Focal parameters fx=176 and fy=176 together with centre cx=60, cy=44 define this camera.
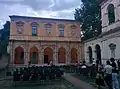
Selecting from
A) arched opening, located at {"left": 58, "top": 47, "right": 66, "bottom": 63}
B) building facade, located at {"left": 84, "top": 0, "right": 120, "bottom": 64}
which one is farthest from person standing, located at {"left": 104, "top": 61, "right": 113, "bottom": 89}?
arched opening, located at {"left": 58, "top": 47, "right": 66, "bottom": 63}

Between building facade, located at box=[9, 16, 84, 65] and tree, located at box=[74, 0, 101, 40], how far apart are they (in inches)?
85.6

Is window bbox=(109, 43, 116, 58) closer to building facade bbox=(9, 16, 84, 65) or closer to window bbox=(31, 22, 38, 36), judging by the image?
building facade bbox=(9, 16, 84, 65)

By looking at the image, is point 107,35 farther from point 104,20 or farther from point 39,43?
point 39,43

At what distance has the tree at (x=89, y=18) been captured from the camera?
134ft

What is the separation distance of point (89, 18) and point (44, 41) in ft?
39.7

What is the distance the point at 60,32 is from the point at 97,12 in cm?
1030

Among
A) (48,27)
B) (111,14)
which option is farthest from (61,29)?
(111,14)

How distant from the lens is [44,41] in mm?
38062

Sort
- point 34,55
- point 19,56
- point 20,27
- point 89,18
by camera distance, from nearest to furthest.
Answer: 1. point 19,56
2. point 20,27
3. point 34,55
4. point 89,18

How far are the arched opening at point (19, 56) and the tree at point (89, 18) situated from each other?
14.8m

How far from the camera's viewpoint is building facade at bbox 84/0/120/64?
1753cm

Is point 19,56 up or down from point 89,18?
down

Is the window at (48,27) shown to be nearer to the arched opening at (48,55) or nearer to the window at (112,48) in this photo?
the arched opening at (48,55)

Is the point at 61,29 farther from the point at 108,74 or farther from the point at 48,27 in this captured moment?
the point at 108,74
